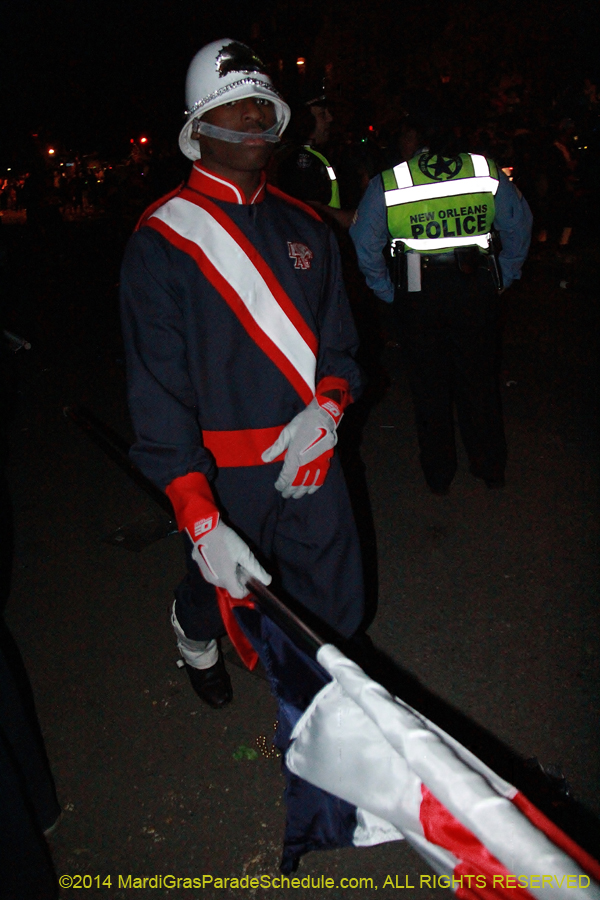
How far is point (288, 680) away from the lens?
1.50m

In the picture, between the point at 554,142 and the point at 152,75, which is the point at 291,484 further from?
the point at 152,75

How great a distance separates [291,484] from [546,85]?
523 inches

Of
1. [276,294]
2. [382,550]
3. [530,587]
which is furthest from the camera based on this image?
[382,550]

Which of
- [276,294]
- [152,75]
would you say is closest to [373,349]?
[276,294]

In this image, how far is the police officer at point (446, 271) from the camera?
369cm

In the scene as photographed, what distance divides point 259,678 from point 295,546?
3.05 feet

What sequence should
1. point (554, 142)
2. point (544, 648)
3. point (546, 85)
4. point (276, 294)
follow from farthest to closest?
point (546, 85) < point (554, 142) < point (544, 648) < point (276, 294)

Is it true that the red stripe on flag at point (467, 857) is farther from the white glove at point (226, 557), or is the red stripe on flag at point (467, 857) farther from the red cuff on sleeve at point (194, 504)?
the red cuff on sleeve at point (194, 504)

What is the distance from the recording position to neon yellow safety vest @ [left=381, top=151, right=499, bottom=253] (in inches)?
144

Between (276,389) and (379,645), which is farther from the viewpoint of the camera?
(379,645)

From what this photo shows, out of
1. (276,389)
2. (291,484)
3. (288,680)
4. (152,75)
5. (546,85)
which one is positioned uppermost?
(152,75)

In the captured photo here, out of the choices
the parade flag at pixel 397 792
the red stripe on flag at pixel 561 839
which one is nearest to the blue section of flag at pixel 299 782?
the parade flag at pixel 397 792

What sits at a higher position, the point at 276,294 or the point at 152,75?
the point at 152,75

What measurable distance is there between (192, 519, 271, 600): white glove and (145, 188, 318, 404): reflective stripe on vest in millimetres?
613
